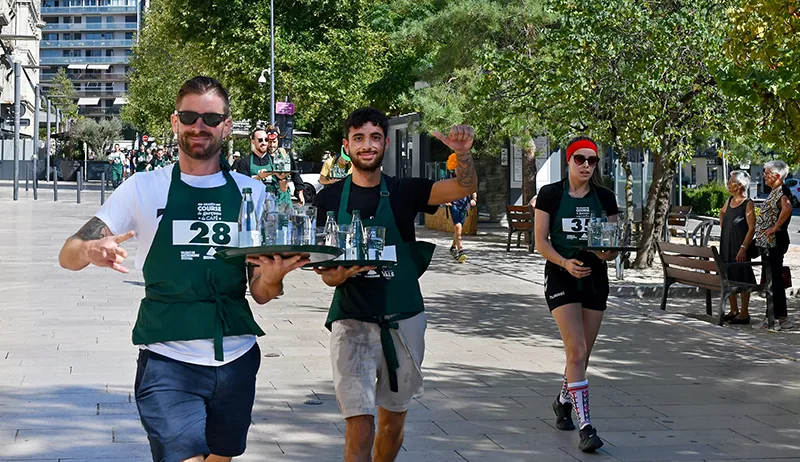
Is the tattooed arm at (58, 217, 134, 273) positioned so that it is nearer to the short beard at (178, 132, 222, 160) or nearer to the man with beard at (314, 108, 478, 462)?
the short beard at (178, 132, 222, 160)

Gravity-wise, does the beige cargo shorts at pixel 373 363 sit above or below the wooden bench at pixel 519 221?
below

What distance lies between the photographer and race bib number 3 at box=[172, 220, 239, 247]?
3.93 m

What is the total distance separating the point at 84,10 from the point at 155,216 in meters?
174

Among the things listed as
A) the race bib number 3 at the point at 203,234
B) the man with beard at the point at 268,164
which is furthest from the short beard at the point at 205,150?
the man with beard at the point at 268,164

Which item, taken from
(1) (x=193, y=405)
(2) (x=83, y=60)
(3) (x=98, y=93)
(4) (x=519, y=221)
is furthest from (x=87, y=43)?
(1) (x=193, y=405)

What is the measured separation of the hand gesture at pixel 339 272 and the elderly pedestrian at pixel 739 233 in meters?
8.69

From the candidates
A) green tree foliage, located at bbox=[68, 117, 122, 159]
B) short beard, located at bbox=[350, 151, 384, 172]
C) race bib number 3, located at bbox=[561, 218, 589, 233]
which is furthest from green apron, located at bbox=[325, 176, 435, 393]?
green tree foliage, located at bbox=[68, 117, 122, 159]

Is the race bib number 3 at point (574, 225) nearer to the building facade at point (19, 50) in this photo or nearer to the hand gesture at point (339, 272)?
the hand gesture at point (339, 272)

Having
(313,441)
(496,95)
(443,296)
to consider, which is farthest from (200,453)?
(496,95)

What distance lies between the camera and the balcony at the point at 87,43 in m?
169

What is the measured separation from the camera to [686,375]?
8977mm

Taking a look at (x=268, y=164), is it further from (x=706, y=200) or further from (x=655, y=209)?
(x=706, y=200)

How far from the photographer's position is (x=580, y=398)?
6.47 meters

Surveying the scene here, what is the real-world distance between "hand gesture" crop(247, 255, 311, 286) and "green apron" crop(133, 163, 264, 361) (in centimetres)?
8
